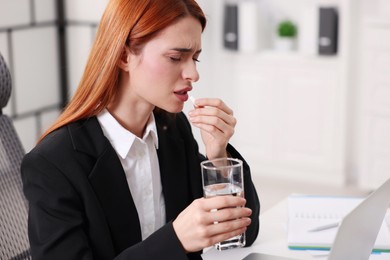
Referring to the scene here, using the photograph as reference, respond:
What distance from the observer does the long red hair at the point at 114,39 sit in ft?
4.74

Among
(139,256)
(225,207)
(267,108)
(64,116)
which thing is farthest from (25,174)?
(267,108)

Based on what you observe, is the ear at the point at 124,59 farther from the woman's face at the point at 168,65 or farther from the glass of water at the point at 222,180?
the glass of water at the point at 222,180

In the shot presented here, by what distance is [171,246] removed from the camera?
132 centimetres

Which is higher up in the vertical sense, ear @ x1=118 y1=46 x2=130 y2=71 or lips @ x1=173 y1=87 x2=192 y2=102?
ear @ x1=118 y1=46 x2=130 y2=71

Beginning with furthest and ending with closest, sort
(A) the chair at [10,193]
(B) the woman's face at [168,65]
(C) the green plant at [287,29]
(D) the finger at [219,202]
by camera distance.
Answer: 1. (C) the green plant at [287,29]
2. (A) the chair at [10,193]
3. (B) the woman's face at [168,65]
4. (D) the finger at [219,202]

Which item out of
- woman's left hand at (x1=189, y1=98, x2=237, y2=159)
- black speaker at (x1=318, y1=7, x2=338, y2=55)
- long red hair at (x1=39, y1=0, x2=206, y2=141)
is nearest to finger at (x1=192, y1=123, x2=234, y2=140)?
woman's left hand at (x1=189, y1=98, x2=237, y2=159)

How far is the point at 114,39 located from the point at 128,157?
29cm

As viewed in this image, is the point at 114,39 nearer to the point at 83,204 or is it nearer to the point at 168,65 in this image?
the point at 168,65

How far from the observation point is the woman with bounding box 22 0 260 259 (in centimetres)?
133

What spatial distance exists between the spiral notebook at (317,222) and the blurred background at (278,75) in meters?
2.19

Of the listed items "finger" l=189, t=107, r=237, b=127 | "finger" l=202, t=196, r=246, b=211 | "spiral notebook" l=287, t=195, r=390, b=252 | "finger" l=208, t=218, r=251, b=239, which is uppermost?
"finger" l=189, t=107, r=237, b=127

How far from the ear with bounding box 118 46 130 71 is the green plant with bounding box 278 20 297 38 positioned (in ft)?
9.72

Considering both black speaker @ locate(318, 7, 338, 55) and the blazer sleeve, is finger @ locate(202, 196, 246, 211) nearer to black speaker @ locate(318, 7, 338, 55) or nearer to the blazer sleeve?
the blazer sleeve

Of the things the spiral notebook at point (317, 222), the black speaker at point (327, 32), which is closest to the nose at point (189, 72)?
the spiral notebook at point (317, 222)
